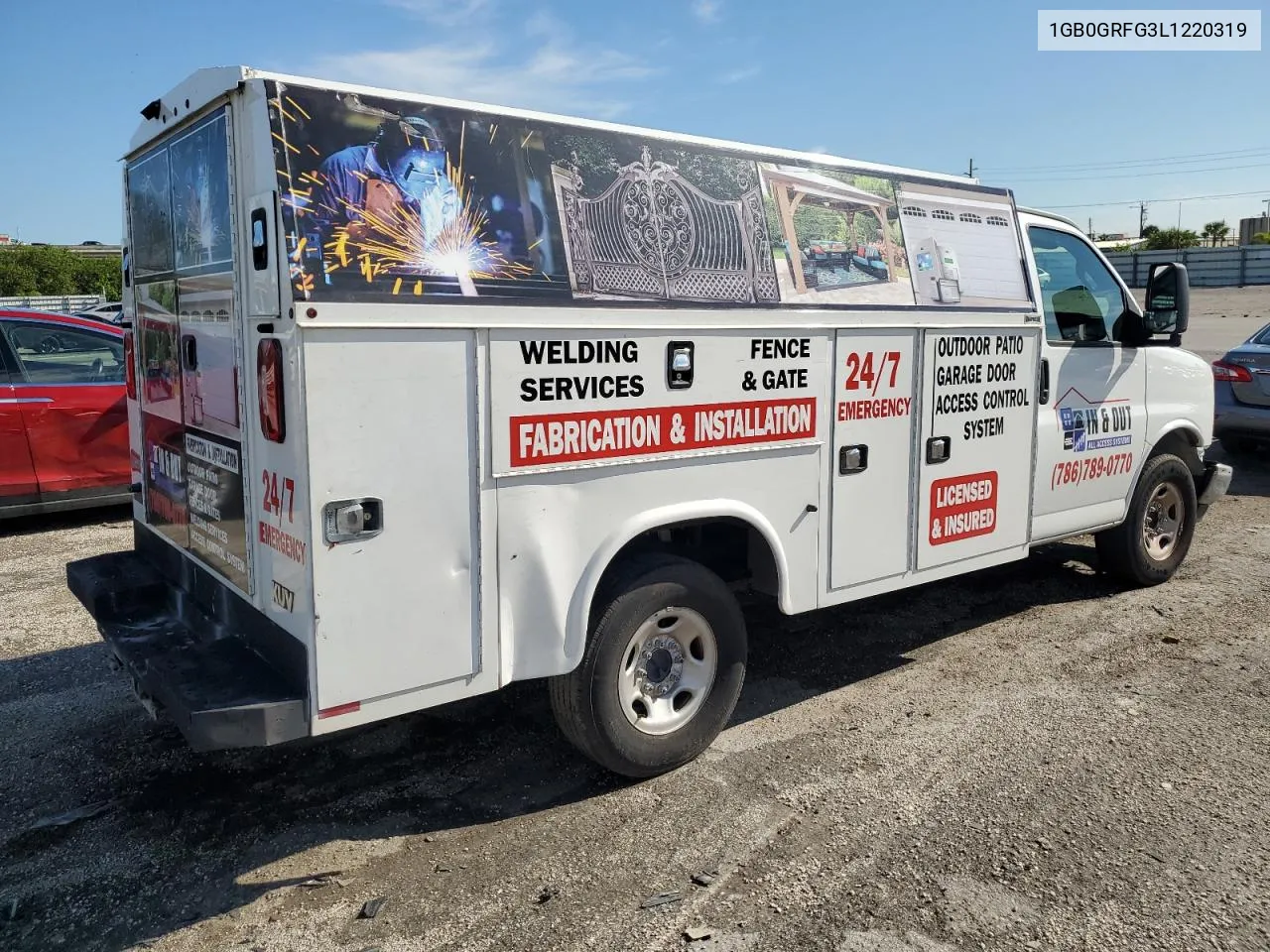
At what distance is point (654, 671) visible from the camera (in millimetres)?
3996

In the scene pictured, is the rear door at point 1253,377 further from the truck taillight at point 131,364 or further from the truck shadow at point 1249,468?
the truck taillight at point 131,364

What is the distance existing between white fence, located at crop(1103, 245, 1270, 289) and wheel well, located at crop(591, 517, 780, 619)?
44695 mm

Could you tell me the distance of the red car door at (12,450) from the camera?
24.7ft

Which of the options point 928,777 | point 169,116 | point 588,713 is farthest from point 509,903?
point 169,116

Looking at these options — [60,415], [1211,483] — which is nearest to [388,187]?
[60,415]

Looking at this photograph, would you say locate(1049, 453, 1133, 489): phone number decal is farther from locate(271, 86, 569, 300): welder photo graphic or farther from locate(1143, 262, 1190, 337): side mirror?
locate(271, 86, 569, 300): welder photo graphic

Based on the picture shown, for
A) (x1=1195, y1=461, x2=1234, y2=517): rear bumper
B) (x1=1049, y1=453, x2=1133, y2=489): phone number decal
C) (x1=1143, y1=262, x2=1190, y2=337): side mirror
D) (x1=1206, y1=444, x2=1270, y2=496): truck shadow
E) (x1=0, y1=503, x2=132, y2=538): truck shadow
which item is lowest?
(x1=0, y1=503, x2=132, y2=538): truck shadow

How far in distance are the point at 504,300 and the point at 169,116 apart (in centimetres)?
151

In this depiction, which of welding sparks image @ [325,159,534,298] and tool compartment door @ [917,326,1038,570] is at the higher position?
welding sparks image @ [325,159,534,298]

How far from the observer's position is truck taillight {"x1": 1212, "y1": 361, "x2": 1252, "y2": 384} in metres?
10.3

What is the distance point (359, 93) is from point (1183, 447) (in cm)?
575

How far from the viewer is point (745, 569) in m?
4.54

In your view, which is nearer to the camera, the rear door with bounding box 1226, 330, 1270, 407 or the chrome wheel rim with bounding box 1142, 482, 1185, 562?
the chrome wheel rim with bounding box 1142, 482, 1185, 562

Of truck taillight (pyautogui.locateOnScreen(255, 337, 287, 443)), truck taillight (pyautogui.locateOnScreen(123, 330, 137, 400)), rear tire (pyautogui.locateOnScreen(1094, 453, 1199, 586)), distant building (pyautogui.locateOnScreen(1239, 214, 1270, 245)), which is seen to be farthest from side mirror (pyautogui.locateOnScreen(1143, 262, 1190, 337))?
distant building (pyautogui.locateOnScreen(1239, 214, 1270, 245))
